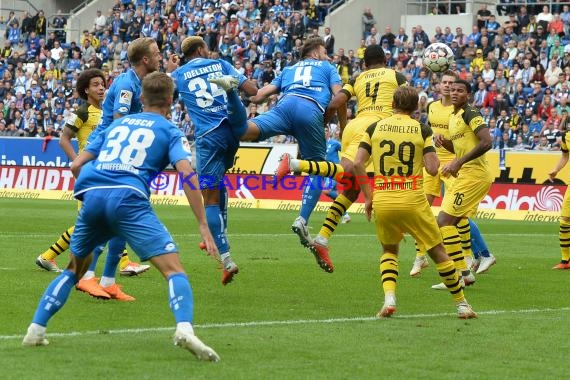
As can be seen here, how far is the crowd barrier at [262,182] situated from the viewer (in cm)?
2634

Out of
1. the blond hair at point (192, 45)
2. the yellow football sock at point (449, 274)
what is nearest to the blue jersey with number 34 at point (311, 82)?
the blond hair at point (192, 45)

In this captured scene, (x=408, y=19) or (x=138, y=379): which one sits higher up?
(x=138, y=379)

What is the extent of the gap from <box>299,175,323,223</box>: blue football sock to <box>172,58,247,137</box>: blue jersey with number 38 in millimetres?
1716

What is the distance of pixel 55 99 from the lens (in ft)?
137

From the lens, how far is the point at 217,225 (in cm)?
1273

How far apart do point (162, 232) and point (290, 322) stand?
2.35 m

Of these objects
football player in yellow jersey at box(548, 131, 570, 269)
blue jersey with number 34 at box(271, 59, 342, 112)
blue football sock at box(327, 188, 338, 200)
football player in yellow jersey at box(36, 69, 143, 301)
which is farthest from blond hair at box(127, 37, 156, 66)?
blue football sock at box(327, 188, 338, 200)

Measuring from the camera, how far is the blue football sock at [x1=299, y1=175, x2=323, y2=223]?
14.1 metres

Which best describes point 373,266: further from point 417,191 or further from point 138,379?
point 138,379

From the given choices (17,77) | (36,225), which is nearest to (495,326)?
(36,225)

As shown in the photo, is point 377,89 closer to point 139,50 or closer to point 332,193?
point 139,50

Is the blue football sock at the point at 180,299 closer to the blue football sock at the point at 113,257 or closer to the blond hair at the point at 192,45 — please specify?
the blue football sock at the point at 113,257

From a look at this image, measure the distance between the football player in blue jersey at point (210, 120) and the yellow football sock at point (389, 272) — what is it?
2.53 metres

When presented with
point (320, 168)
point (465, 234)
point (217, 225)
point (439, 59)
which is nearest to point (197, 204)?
point (217, 225)
